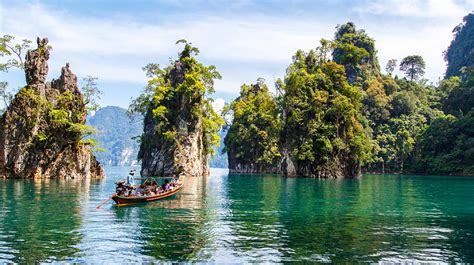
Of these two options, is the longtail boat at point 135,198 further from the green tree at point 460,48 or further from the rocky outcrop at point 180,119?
the green tree at point 460,48

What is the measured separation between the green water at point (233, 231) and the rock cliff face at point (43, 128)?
30.0 metres

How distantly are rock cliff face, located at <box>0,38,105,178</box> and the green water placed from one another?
1181 inches

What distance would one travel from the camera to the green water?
54.0ft

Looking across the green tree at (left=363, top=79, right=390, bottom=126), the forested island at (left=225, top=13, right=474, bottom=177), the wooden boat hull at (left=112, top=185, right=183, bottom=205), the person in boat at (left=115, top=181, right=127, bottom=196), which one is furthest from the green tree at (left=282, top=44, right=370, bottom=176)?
the person in boat at (left=115, top=181, right=127, bottom=196)

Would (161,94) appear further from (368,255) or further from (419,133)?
(368,255)

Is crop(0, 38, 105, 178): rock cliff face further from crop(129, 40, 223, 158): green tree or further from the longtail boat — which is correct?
the longtail boat

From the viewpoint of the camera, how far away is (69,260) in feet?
50.0

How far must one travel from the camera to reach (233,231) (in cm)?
2164

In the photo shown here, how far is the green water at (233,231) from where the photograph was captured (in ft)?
54.0

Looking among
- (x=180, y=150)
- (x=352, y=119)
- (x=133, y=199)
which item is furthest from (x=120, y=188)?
(x=352, y=119)

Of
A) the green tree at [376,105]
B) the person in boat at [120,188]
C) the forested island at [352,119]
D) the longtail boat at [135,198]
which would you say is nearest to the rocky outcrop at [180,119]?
the forested island at [352,119]

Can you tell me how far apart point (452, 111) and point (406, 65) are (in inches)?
1940

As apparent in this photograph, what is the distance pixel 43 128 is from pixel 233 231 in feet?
166

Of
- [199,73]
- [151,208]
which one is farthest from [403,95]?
[151,208]
